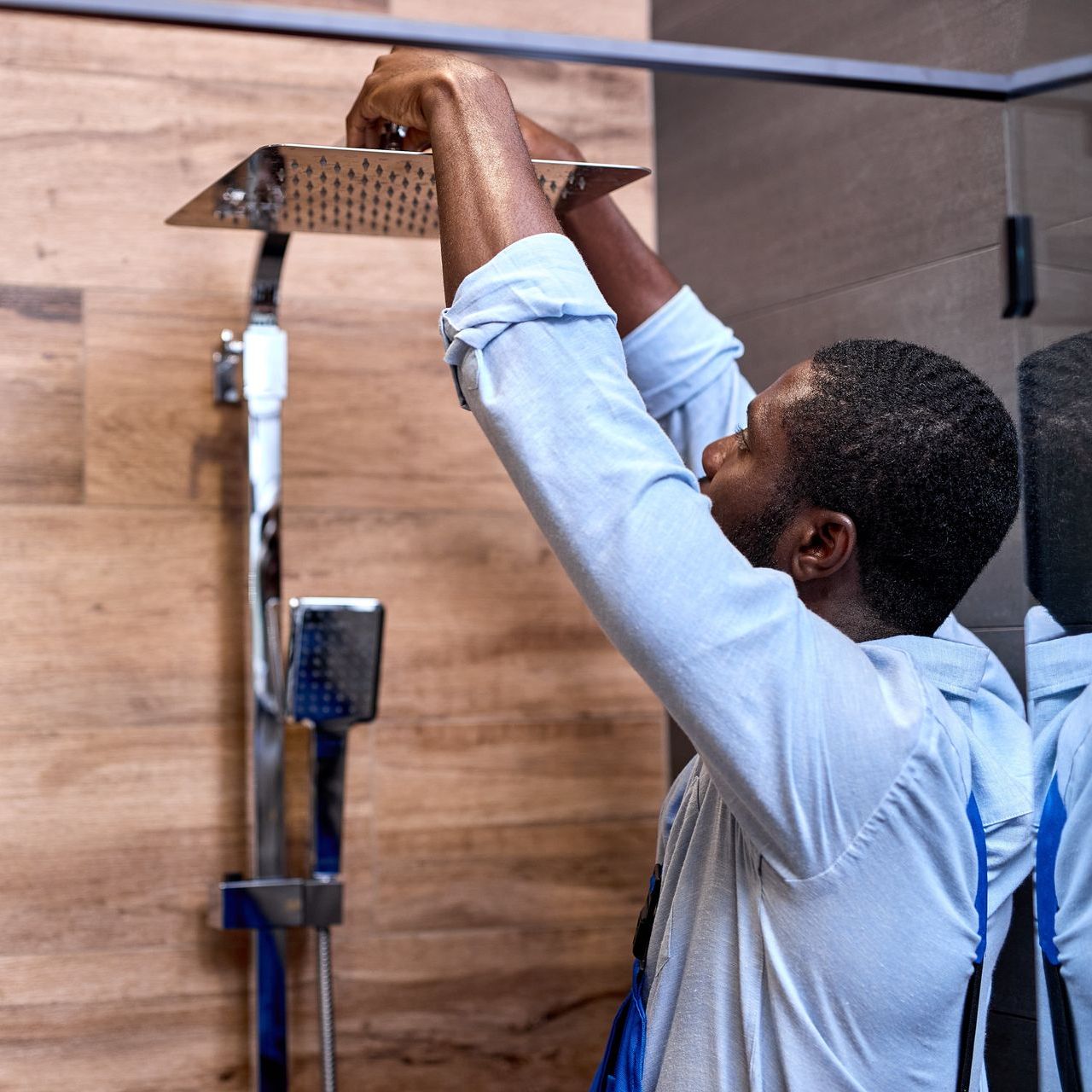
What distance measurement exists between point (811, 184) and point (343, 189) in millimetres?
434

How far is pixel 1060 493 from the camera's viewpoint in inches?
27.7

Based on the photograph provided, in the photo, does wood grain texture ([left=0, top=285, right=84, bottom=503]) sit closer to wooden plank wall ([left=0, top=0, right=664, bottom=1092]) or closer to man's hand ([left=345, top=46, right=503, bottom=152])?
wooden plank wall ([left=0, top=0, right=664, bottom=1092])

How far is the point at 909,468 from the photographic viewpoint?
2.27 feet

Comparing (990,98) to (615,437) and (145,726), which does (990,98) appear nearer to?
(615,437)

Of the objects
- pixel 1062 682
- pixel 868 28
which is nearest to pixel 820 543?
pixel 1062 682

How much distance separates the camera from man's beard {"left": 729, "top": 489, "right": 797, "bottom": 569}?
72 cm

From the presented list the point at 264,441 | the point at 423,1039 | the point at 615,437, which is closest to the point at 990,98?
the point at 615,437

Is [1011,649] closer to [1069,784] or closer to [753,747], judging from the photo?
[1069,784]

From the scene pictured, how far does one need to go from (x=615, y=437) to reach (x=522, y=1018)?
82 centimetres

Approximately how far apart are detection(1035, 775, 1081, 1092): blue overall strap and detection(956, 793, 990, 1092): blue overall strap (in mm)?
44

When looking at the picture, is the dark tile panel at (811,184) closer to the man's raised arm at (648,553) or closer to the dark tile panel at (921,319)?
the dark tile panel at (921,319)

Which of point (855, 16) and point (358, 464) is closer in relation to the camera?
point (855, 16)

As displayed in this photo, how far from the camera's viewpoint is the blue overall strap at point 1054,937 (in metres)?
0.70

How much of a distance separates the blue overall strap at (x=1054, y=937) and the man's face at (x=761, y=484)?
18cm
